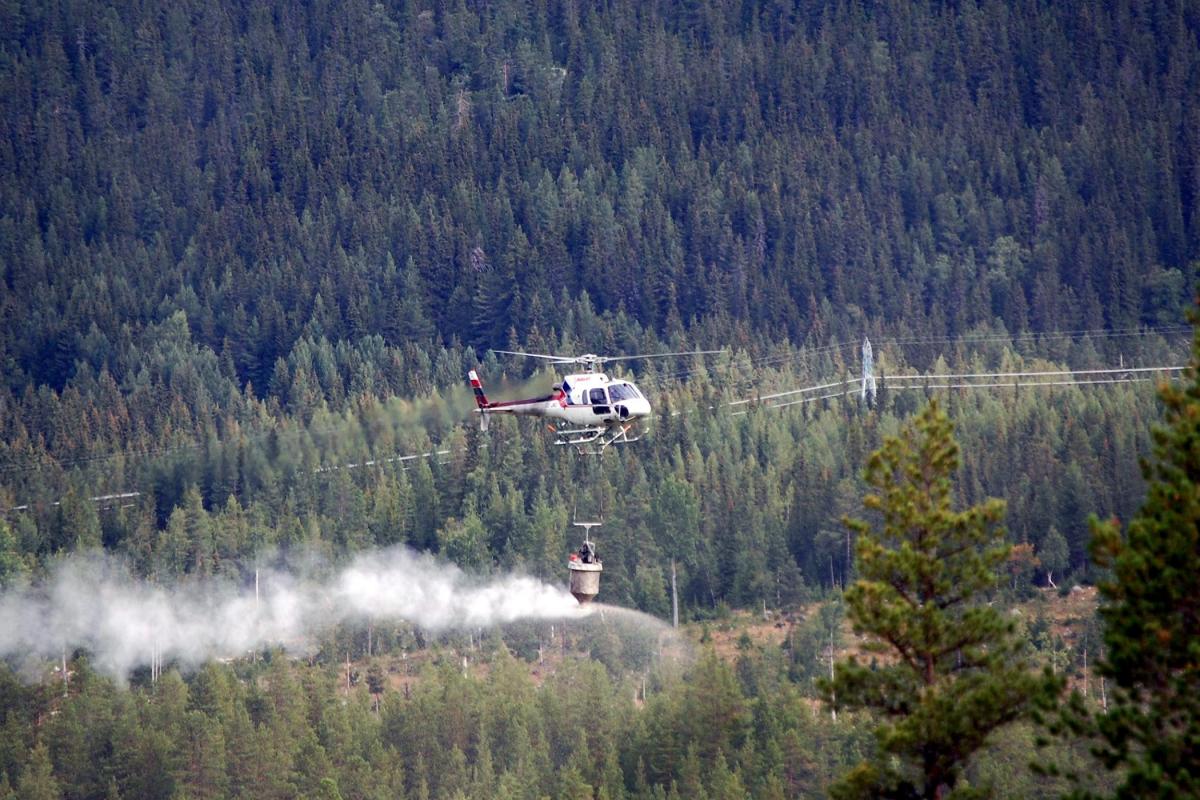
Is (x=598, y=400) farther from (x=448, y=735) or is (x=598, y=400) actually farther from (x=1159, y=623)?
(x=448, y=735)

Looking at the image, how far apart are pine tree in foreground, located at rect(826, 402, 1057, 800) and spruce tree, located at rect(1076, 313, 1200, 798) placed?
3773 millimetres

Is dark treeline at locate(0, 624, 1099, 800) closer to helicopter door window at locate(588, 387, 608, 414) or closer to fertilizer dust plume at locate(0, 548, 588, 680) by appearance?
fertilizer dust plume at locate(0, 548, 588, 680)

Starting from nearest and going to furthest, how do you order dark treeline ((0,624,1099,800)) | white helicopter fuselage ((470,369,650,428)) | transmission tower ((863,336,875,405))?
white helicopter fuselage ((470,369,650,428))
dark treeline ((0,624,1099,800))
transmission tower ((863,336,875,405))

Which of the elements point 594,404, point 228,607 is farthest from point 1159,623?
point 228,607

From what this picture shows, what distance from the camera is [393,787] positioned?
13325 cm

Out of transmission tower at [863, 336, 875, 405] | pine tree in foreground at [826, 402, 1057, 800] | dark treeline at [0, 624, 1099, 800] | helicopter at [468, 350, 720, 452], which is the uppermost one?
helicopter at [468, 350, 720, 452]

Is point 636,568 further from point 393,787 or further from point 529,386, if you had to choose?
point 529,386

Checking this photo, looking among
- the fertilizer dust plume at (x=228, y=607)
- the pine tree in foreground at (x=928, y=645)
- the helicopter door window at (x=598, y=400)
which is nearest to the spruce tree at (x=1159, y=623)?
the pine tree in foreground at (x=928, y=645)

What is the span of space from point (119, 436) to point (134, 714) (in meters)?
57.5

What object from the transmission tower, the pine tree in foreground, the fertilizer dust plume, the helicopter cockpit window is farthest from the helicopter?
the transmission tower

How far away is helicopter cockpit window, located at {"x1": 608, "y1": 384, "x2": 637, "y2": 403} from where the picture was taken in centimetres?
8769

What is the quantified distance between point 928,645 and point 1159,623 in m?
7.16

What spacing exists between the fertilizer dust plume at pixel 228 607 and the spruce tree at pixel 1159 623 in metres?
102

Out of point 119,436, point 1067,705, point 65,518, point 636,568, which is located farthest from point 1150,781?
point 119,436
